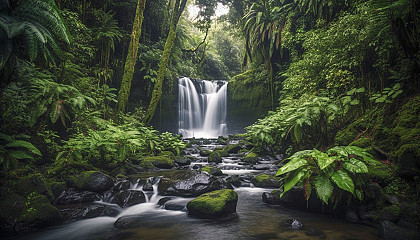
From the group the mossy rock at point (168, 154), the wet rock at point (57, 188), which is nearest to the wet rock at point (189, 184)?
the wet rock at point (57, 188)

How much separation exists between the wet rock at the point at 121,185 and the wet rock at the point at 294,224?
3.85 meters

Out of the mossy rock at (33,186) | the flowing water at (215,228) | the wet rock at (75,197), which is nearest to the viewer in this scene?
the flowing water at (215,228)

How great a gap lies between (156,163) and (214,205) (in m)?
4.35

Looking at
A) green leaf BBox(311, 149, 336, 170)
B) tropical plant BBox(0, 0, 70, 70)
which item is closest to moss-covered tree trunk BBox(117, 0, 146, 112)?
tropical plant BBox(0, 0, 70, 70)

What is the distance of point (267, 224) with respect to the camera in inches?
157

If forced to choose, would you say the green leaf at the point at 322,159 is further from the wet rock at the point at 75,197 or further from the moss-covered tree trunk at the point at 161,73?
the moss-covered tree trunk at the point at 161,73

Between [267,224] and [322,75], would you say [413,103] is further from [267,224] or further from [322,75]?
[267,224]

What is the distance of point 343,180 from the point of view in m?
3.28

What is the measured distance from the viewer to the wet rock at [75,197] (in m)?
4.75

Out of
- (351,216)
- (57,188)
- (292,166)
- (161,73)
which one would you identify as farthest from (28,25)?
(161,73)

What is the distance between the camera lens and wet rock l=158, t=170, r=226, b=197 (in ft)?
17.7

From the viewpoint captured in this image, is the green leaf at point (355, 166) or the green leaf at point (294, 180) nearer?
the green leaf at point (355, 166)

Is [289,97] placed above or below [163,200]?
above

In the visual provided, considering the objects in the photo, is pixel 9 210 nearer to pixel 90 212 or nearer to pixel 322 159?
pixel 90 212
